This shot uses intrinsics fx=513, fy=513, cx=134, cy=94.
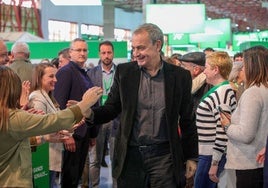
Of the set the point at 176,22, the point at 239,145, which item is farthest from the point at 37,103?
→ the point at 176,22

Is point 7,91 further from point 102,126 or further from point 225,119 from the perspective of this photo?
point 102,126

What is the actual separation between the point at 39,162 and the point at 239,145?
1578 millimetres

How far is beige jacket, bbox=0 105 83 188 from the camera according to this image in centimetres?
291

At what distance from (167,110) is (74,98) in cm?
203

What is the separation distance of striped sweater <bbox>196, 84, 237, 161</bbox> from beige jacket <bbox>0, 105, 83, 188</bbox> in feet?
4.67

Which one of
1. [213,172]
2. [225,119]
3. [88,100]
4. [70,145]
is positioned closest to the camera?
[88,100]

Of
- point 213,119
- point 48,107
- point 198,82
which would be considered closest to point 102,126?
point 198,82

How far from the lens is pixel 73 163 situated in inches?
208

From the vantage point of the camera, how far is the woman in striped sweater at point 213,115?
13.4 feet

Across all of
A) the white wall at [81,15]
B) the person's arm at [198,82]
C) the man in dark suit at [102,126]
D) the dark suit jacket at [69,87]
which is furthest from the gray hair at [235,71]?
the white wall at [81,15]

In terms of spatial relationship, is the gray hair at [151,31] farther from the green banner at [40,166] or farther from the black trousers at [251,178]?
the green banner at [40,166]

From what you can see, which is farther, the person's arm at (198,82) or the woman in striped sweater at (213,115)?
the person's arm at (198,82)

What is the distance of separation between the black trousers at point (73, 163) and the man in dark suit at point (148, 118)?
1.92 m

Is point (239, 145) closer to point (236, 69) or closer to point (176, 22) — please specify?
point (236, 69)
